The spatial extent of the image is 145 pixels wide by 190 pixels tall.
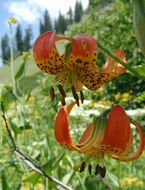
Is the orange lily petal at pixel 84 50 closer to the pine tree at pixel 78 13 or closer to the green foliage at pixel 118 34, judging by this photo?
the green foliage at pixel 118 34

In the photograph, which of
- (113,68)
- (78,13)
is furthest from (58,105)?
(78,13)

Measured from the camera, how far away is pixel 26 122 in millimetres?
1468

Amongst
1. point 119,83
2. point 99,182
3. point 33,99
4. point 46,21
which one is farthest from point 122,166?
point 46,21

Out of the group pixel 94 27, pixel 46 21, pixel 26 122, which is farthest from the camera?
pixel 46 21

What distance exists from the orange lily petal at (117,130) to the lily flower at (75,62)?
4.6 inches

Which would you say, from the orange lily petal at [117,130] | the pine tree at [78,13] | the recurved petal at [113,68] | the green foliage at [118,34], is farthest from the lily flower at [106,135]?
the pine tree at [78,13]

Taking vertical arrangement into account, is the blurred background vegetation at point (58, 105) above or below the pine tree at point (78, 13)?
above

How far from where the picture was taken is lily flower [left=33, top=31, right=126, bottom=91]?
87 centimetres

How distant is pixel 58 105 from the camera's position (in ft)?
8.15

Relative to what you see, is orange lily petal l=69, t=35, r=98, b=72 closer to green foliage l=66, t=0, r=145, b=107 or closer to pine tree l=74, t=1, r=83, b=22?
green foliage l=66, t=0, r=145, b=107

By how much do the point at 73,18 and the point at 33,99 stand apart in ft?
216

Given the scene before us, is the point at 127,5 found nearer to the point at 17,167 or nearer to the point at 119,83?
the point at 119,83

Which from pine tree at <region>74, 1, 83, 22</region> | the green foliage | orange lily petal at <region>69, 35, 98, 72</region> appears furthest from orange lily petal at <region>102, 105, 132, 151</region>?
pine tree at <region>74, 1, 83, 22</region>

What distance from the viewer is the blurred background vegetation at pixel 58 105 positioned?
1354mm
